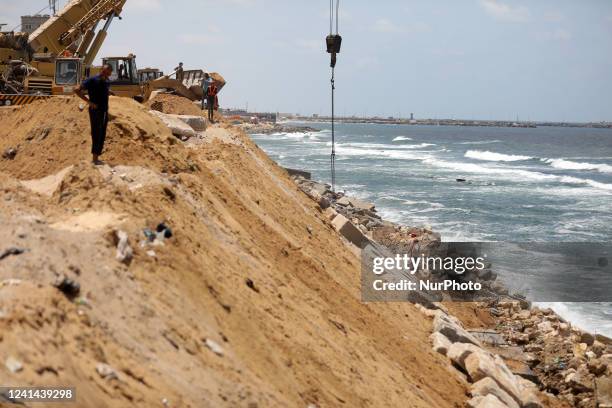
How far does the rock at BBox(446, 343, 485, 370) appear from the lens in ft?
35.0

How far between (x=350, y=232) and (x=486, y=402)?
284 inches

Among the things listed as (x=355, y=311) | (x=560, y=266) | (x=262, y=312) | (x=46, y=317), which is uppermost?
(x=46, y=317)

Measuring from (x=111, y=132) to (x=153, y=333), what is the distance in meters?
5.61

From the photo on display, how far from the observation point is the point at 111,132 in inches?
418

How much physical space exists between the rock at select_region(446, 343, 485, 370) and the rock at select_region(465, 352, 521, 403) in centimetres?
11

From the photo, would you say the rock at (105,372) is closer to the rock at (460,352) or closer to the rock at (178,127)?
the rock at (460,352)

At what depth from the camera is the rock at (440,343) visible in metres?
11.1

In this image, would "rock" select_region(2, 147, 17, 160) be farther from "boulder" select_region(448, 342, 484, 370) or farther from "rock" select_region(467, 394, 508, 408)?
"rock" select_region(467, 394, 508, 408)

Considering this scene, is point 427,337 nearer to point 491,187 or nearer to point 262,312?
point 262,312

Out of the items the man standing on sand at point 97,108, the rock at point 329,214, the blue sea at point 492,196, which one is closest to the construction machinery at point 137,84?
the rock at point 329,214

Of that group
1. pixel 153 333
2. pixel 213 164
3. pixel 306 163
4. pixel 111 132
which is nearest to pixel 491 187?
pixel 306 163

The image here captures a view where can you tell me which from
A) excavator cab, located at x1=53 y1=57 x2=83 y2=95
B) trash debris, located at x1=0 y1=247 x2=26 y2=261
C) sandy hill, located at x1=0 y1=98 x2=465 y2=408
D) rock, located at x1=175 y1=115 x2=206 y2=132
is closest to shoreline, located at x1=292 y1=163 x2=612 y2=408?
sandy hill, located at x1=0 y1=98 x2=465 y2=408

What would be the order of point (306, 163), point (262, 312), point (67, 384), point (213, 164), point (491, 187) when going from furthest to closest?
point (306, 163) < point (491, 187) < point (213, 164) < point (262, 312) < point (67, 384)

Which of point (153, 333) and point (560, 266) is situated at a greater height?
point (153, 333)
